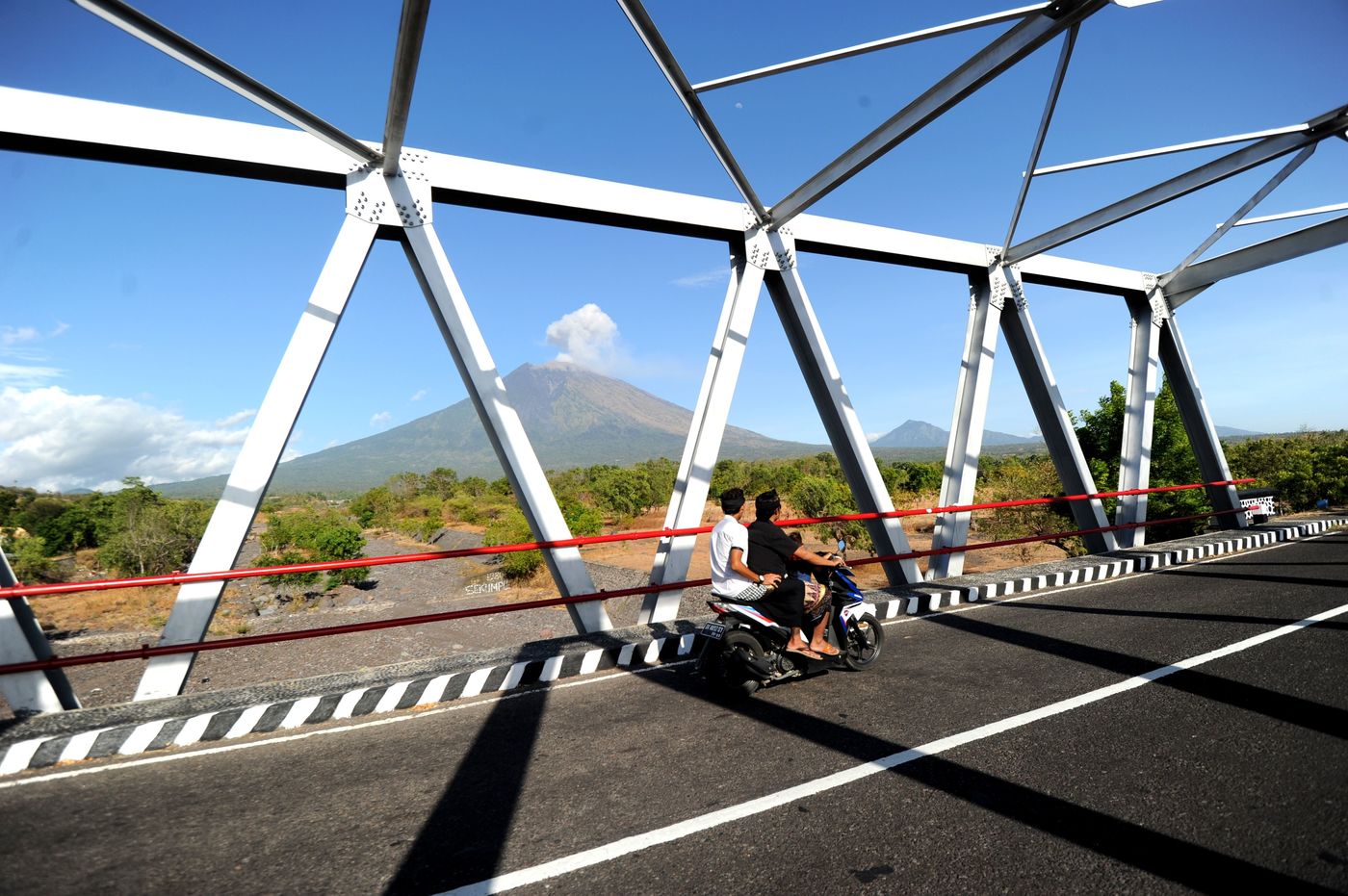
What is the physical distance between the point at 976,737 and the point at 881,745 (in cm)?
58

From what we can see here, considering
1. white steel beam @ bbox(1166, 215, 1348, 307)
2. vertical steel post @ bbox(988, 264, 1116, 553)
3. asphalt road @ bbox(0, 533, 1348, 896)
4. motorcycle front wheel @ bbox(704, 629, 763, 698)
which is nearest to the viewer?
asphalt road @ bbox(0, 533, 1348, 896)

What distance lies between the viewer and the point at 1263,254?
11578mm

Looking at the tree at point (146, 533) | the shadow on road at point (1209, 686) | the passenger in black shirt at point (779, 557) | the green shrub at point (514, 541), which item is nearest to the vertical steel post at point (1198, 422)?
the shadow on road at point (1209, 686)

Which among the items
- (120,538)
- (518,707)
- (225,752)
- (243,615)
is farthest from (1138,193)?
(120,538)

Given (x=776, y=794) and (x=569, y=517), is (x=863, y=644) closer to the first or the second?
(x=776, y=794)

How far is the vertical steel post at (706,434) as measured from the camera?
24.2 ft

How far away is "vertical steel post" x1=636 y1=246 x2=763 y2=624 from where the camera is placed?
Answer: 738 cm

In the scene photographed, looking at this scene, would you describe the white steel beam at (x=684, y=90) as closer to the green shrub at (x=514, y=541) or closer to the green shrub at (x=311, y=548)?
the green shrub at (x=514, y=541)

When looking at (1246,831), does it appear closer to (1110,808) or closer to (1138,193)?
(1110,808)

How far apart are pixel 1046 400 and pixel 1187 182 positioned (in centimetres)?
353

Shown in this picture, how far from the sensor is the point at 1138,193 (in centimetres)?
985

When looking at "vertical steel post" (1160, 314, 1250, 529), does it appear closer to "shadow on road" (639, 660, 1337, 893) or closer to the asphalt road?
the asphalt road

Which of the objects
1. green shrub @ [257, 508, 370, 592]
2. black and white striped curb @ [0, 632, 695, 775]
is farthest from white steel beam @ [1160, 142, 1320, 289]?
green shrub @ [257, 508, 370, 592]

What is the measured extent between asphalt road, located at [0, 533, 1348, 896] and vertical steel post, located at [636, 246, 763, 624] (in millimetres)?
1918
